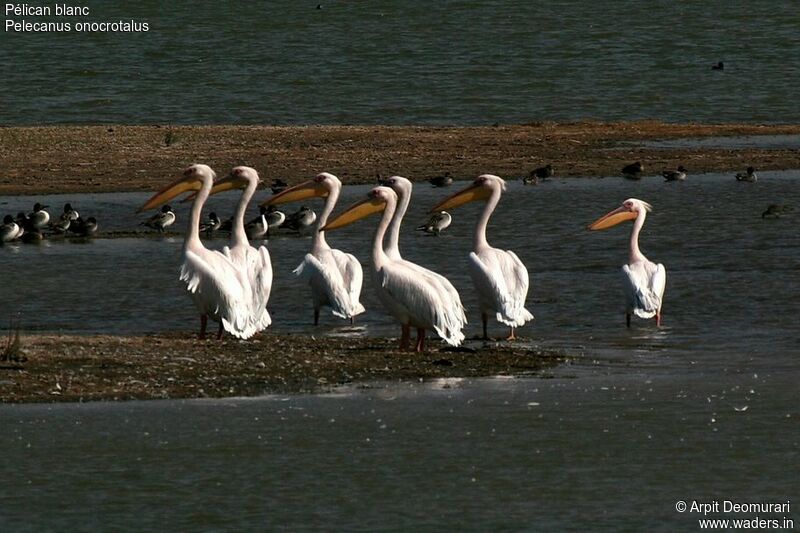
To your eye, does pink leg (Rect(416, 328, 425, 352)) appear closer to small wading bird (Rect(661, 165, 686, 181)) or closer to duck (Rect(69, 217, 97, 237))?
duck (Rect(69, 217, 97, 237))

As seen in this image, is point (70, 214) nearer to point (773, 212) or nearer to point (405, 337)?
point (405, 337)

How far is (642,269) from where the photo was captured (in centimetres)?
1238

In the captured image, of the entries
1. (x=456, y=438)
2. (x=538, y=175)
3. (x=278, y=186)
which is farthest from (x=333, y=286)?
(x=538, y=175)

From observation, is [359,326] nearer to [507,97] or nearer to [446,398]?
[446,398]

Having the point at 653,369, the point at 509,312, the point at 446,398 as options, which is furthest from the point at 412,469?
the point at 509,312

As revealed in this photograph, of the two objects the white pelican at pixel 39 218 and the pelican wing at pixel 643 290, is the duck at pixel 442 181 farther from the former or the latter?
the pelican wing at pixel 643 290

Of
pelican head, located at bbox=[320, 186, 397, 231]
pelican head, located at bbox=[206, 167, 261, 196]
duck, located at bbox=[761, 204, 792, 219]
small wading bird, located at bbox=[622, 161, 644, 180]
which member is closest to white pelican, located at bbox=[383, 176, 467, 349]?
pelican head, located at bbox=[320, 186, 397, 231]

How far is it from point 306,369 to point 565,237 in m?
6.89

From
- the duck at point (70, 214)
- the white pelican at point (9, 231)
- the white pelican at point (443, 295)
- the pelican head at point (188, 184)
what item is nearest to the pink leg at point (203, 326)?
the white pelican at point (443, 295)

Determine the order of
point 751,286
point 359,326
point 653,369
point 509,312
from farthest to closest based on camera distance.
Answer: point 751,286 → point 359,326 → point 509,312 → point 653,369

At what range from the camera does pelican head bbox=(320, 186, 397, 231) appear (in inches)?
456

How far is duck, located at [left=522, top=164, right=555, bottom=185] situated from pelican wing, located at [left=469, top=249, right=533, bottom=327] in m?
8.08

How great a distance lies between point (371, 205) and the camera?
11.7 meters

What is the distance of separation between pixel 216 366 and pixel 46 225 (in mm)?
7204
